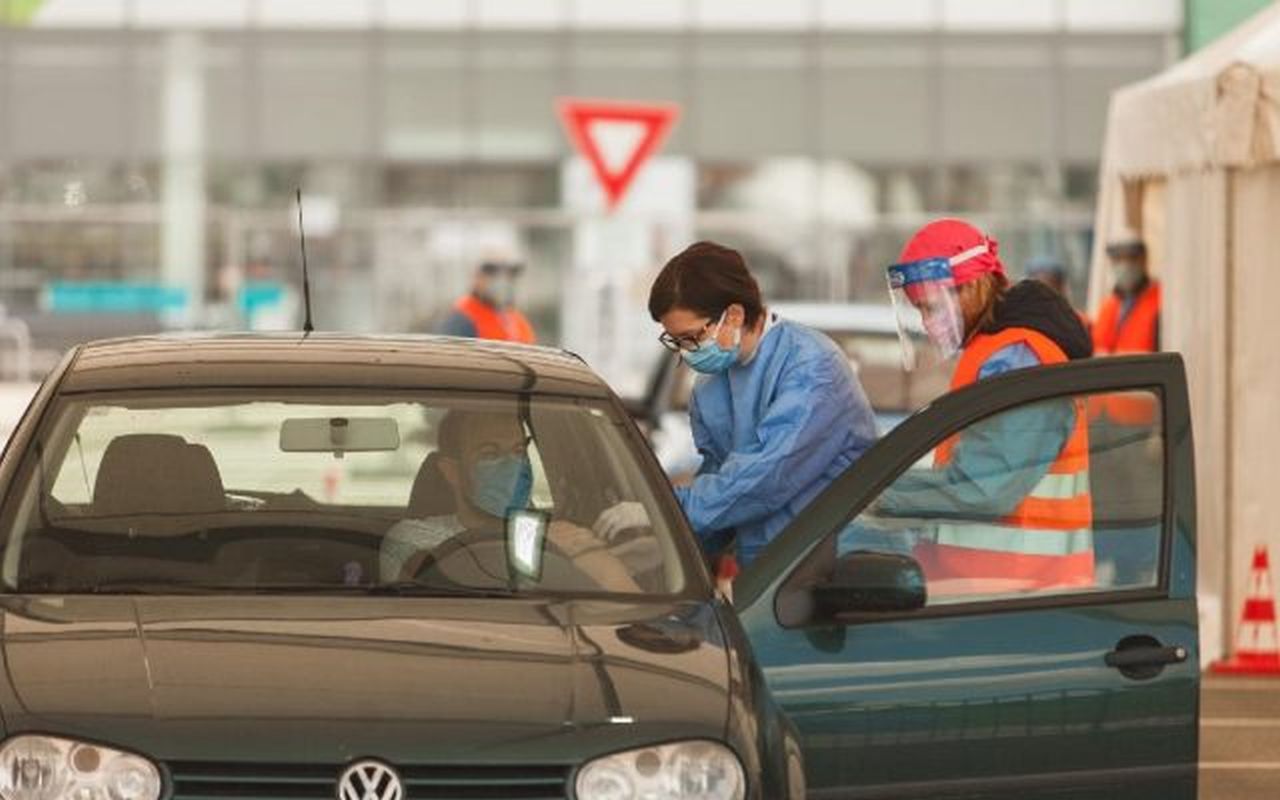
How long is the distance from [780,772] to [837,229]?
97.3 ft

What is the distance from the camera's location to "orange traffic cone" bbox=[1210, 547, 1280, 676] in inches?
546

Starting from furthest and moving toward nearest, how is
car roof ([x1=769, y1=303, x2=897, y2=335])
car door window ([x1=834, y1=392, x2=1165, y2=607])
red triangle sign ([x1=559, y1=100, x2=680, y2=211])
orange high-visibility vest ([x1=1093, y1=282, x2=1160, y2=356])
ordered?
red triangle sign ([x1=559, y1=100, x2=680, y2=211]) → orange high-visibility vest ([x1=1093, y1=282, x2=1160, y2=356]) → car roof ([x1=769, y1=303, x2=897, y2=335]) → car door window ([x1=834, y1=392, x2=1165, y2=607])

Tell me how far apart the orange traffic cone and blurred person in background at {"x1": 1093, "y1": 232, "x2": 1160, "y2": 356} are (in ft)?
9.94

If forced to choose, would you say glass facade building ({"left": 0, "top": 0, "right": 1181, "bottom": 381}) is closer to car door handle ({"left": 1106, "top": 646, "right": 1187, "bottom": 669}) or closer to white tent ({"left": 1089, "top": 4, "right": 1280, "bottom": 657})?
white tent ({"left": 1089, "top": 4, "right": 1280, "bottom": 657})

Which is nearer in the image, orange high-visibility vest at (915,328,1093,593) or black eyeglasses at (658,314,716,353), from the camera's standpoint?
orange high-visibility vest at (915,328,1093,593)

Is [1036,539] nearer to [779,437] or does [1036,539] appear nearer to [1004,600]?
[1004,600]

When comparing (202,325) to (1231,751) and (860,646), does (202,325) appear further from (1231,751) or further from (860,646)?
(860,646)

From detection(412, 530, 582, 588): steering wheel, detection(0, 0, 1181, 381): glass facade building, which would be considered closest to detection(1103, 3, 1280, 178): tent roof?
detection(412, 530, 582, 588): steering wheel

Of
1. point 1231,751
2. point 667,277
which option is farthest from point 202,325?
point 667,277

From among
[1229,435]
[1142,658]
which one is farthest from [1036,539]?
[1229,435]

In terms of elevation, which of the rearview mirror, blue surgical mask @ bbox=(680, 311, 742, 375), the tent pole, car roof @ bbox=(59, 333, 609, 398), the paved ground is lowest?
the paved ground

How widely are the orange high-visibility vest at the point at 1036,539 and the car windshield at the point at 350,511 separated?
0.57 metres

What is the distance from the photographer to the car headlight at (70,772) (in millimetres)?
5551

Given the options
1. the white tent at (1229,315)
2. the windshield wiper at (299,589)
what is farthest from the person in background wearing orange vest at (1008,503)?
the white tent at (1229,315)
